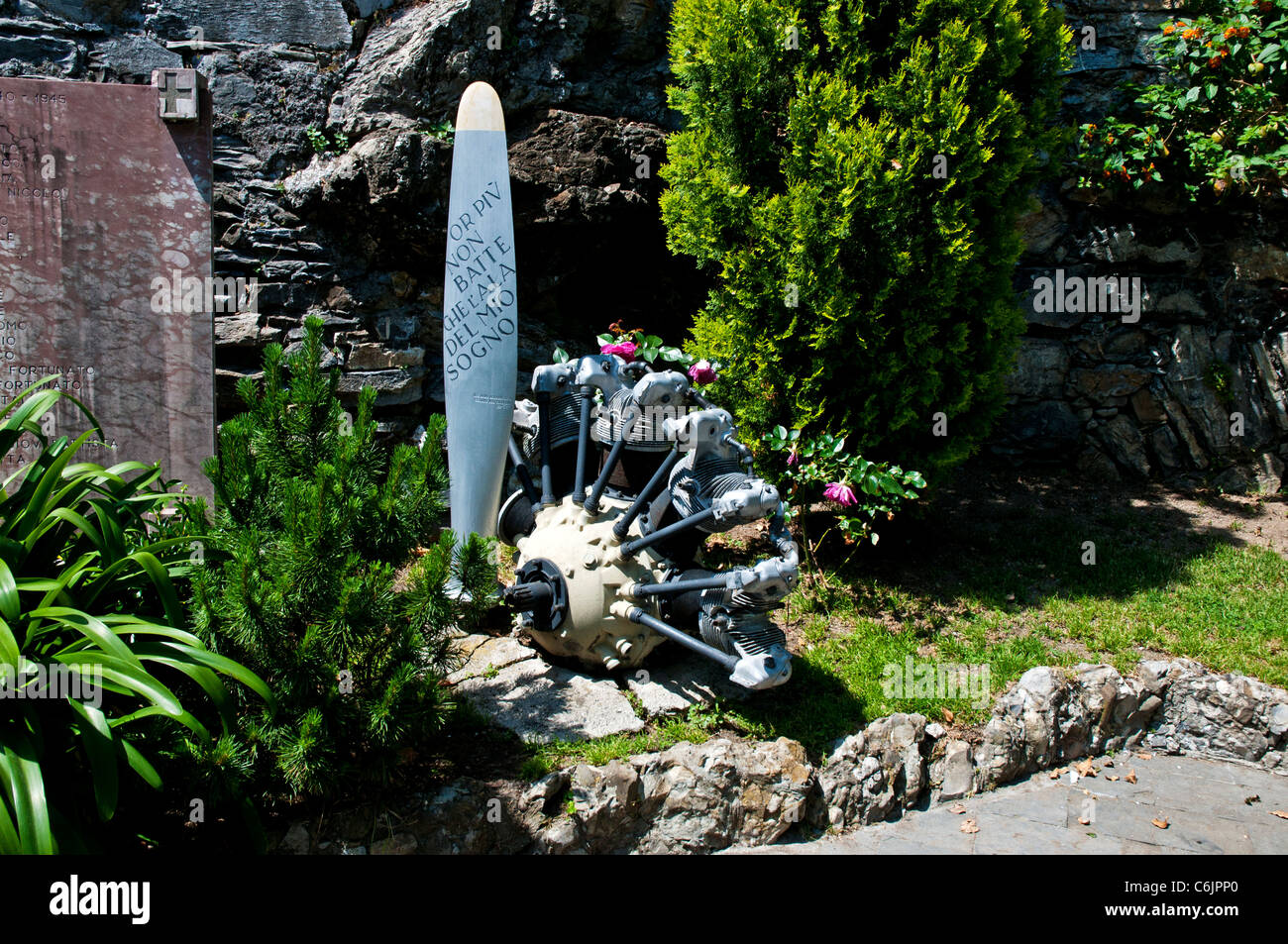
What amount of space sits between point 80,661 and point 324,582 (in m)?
0.70

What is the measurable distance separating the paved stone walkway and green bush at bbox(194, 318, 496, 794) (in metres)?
1.62

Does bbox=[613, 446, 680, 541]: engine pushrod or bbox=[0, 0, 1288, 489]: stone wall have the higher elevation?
bbox=[0, 0, 1288, 489]: stone wall

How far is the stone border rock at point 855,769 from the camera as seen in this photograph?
3174mm

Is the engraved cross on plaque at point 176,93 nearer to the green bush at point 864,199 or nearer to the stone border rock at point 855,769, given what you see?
the green bush at point 864,199

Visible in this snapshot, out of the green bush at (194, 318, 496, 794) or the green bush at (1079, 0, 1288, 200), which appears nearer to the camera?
the green bush at (194, 318, 496, 794)

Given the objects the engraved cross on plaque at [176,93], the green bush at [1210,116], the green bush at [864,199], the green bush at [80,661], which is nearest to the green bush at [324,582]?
the green bush at [80,661]

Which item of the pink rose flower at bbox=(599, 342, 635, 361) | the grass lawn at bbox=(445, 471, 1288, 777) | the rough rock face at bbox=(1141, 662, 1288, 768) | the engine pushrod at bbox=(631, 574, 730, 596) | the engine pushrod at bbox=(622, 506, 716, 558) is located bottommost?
the rough rock face at bbox=(1141, 662, 1288, 768)

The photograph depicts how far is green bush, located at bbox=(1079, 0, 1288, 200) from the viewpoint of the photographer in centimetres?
618

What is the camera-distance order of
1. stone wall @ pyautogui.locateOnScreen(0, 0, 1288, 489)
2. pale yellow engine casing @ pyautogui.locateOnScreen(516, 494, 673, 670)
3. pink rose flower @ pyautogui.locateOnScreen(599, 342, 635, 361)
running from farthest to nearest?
stone wall @ pyautogui.locateOnScreen(0, 0, 1288, 489) → pink rose flower @ pyautogui.locateOnScreen(599, 342, 635, 361) → pale yellow engine casing @ pyautogui.locateOnScreen(516, 494, 673, 670)

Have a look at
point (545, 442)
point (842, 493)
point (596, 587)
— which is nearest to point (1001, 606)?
point (842, 493)

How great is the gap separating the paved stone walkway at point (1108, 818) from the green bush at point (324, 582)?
162 centimetres

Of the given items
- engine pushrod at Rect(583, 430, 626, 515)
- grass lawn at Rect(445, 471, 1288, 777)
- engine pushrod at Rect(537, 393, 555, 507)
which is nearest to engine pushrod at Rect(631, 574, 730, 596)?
engine pushrod at Rect(583, 430, 626, 515)

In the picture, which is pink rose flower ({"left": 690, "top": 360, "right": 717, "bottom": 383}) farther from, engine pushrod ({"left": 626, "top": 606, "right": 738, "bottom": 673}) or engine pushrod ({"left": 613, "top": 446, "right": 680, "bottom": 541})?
engine pushrod ({"left": 626, "top": 606, "right": 738, "bottom": 673})

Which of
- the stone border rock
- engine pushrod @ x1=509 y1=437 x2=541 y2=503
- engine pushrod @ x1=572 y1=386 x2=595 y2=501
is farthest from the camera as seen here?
engine pushrod @ x1=509 y1=437 x2=541 y2=503
